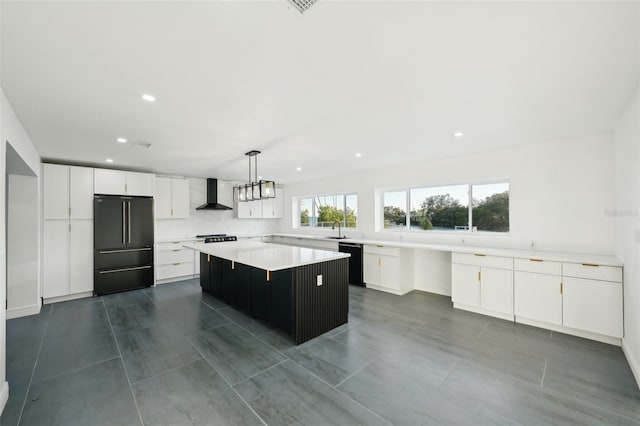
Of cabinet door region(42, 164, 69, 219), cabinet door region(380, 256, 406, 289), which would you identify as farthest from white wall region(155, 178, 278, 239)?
cabinet door region(380, 256, 406, 289)

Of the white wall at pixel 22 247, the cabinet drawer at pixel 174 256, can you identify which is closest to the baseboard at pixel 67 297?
the white wall at pixel 22 247

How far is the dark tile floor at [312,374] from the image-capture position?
6.08 ft

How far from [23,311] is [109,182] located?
2314mm

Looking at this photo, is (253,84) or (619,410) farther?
(253,84)

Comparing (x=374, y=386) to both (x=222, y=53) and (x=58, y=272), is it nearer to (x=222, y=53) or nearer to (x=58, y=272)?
(x=222, y=53)

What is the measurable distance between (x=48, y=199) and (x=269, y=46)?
5.06 metres

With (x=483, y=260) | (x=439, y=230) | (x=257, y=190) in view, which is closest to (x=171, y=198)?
(x=257, y=190)

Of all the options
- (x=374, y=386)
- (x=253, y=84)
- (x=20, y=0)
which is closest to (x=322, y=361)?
(x=374, y=386)

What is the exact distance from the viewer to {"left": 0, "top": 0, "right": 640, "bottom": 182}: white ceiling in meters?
1.34

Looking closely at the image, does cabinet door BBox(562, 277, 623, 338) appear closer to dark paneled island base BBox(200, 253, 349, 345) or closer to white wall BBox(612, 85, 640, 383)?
white wall BBox(612, 85, 640, 383)

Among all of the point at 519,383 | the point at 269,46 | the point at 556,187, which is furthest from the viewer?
the point at 556,187

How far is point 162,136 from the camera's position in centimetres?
329

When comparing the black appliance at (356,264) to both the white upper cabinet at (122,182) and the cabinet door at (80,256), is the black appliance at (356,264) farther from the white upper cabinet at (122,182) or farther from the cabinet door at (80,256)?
the cabinet door at (80,256)

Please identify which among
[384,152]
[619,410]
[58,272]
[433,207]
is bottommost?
[619,410]
